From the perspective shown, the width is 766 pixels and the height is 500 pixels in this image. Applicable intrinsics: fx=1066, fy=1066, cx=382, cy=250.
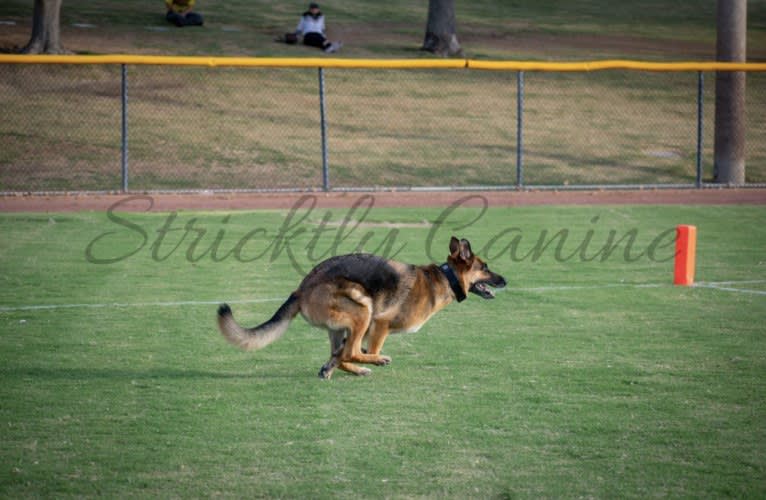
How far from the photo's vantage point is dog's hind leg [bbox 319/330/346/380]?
Answer: 768 centimetres

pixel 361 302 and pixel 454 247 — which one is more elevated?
pixel 454 247

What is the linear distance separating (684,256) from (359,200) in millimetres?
8591

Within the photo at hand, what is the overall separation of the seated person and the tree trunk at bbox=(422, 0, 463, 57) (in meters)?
2.89

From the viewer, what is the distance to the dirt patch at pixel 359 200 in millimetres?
17953

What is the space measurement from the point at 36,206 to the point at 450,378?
1194 cm

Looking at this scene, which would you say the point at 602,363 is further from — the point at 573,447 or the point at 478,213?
the point at 478,213

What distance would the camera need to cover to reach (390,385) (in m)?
7.47

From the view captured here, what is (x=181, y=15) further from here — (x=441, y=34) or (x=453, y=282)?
(x=453, y=282)

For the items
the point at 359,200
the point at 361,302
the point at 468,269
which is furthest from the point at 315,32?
the point at 361,302

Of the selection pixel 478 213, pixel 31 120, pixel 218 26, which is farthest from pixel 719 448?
pixel 218 26

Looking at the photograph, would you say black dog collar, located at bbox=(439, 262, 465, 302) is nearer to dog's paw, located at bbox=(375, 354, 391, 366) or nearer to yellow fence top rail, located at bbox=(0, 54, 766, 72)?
dog's paw, located at bbox=(375, 354, 391, 366)

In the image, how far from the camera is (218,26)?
120 feet

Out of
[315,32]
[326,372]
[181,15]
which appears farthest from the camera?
[181,15]

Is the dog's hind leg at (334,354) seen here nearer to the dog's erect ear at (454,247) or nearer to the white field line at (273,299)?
the dog's erect ear at (454,247)
